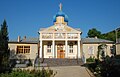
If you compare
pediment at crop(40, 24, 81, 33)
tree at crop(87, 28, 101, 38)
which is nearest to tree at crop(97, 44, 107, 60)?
pediment at crop(40, 24, 81, 33)

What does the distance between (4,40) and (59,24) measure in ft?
60.6

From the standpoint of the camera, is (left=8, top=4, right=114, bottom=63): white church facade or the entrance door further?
the entrance door

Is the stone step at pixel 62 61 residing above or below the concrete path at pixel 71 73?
above

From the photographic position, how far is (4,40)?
98.8 feet

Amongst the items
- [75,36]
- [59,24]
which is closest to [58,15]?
[59,24]

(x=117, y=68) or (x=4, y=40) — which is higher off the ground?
(x=4, y=40)

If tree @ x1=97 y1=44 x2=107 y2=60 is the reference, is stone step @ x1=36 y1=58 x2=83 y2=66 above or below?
below

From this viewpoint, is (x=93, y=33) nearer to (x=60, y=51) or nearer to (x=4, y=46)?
(x=60, y=51)

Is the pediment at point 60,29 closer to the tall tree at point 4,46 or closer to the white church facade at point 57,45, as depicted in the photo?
the white church facade at point 57,45

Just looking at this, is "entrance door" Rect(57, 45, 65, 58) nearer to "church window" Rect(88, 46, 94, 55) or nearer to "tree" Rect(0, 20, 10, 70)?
"church window" Rect(88, 46, 94, 55)

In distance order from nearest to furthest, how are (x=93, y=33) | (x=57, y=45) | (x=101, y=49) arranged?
(x=101, y=49)
(x=57, y=45)
(x=93, y=33)

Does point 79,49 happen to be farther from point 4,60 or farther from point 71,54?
point 4,60

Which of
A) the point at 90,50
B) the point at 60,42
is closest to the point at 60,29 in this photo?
the point at 60,42

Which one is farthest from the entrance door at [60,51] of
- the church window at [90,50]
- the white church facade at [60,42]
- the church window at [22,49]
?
the church window at [22,49]
